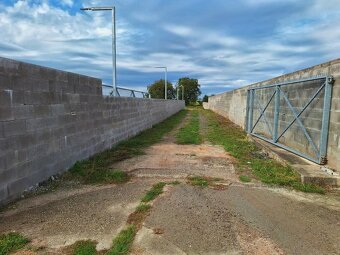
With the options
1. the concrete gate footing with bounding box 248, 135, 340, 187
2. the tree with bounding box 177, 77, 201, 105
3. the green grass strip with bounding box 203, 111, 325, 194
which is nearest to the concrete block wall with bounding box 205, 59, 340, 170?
the concrete gate footing with bounding box 248, 135, 340, 187

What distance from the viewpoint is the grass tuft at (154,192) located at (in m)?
4.54

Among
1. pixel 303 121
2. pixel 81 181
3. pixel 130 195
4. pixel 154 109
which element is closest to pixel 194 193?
pixel 130 195

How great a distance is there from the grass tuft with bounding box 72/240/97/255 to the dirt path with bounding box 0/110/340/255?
99 millimetres

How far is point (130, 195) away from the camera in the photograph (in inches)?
185

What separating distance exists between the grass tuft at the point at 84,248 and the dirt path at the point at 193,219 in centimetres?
10

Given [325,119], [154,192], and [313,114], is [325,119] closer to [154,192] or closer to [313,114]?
[313,114]

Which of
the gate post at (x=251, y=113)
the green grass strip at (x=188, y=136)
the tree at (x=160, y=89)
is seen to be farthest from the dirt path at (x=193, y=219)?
the tree at (x=160, y=89)

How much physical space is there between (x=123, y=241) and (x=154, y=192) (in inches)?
66.7

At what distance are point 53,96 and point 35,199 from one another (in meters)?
1.96

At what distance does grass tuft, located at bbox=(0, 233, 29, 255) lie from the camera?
2.95 m

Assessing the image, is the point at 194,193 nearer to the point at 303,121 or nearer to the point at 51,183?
the point at 51,183

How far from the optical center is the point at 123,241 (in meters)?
3.14

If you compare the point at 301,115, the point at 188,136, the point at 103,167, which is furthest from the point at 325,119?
the point at 188,136

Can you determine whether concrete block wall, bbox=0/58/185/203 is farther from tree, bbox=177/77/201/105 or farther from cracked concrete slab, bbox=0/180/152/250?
tree, bbox=177/77/201/105
